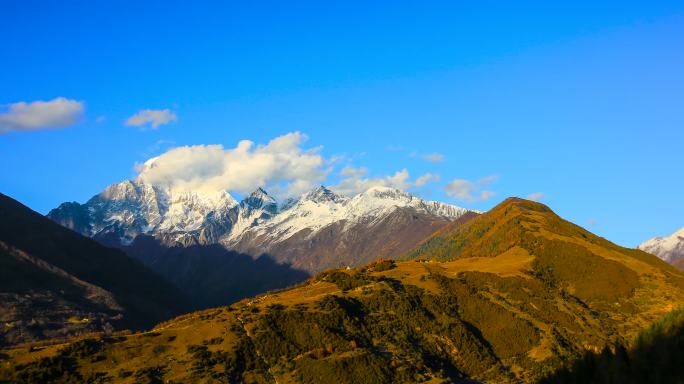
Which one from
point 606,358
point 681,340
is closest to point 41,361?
point 606,358

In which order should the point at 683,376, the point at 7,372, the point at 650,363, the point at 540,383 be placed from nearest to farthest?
the point at 683,376 → the point at 650,363 → the point at 540,383 → the point at 7,372

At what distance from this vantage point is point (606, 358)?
130875mm

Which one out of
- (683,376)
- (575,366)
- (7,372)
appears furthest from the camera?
(7,372)

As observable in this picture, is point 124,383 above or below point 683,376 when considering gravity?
below

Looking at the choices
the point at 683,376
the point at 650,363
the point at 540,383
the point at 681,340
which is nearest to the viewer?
the point at 683,376

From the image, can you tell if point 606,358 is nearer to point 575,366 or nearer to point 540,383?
point 575,366

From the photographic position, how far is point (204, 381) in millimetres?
197250

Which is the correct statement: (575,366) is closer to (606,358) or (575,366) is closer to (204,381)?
(606,358)

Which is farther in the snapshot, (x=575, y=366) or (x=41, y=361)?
(x=41, y=361)

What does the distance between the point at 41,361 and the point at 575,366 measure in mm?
143508

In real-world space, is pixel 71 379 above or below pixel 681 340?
below

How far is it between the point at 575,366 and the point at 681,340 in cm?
1974

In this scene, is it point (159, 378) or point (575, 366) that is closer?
point (575, 366)

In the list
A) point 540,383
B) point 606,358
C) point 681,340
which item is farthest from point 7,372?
point 681,340
